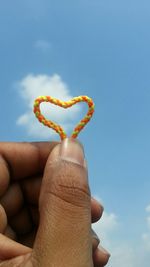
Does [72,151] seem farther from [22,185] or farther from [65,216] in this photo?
[22,185]

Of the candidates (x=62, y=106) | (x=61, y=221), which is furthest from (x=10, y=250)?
(x=62, y=106)

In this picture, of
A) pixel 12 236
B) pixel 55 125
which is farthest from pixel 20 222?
pixel 55 125

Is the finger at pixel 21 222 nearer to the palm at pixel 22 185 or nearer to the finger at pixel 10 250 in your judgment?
the palm at pixel 22 185

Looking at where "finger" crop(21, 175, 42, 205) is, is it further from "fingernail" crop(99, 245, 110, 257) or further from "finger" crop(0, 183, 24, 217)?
"fingernail" crop(99, 245, 110, 257)

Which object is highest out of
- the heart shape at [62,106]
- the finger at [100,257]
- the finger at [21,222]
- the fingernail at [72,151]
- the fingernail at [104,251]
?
the heart shape at [62,106]

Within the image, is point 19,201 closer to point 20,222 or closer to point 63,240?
point 20,222

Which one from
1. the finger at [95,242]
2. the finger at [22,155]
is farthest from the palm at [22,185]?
the finger at [95,242]
